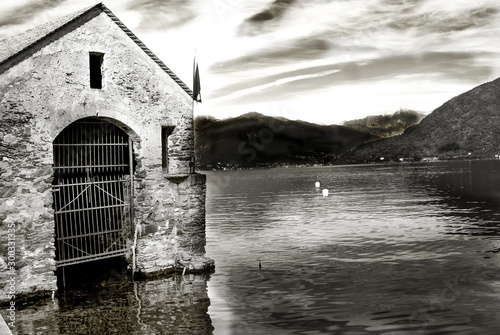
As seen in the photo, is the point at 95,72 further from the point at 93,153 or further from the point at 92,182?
the point at 92,182

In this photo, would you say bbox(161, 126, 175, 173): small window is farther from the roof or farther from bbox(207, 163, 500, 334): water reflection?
bbox(207, 163, 500, 334): water reflection

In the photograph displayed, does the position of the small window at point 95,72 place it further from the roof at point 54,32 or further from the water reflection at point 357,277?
the water reflection at point 357,277

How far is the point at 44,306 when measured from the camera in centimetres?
1377

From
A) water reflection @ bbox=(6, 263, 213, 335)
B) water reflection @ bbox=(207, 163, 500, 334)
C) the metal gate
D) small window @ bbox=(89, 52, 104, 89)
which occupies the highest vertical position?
small window @ bbox=(89, 52, 104, 89)

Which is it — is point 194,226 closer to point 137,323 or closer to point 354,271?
point 137,323

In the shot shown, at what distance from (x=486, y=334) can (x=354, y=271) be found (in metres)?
7.41

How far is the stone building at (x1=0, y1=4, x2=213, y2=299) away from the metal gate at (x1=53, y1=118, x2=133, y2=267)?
0.15 ft

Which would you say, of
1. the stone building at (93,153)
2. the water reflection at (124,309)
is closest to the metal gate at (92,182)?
the stone building at (93,153)

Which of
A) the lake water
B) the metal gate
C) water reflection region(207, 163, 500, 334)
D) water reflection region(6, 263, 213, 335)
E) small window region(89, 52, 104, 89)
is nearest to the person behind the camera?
water reflection region(6, 263, 213, 335)

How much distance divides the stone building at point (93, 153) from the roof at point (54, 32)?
0.04 m

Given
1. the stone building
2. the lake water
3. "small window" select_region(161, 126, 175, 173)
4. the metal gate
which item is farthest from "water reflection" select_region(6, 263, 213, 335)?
Answer: "small window" select_region(161, 126, 175, 173)

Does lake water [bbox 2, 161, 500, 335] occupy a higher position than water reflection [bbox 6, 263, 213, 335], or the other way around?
water reflection [bbox 6, 263, 213, 335]

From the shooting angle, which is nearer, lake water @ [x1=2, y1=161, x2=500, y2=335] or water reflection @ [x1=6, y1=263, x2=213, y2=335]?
water reflection @ [x1=6, y1=263, x2=213, y2=335]

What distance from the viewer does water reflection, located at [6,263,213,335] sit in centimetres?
1239
